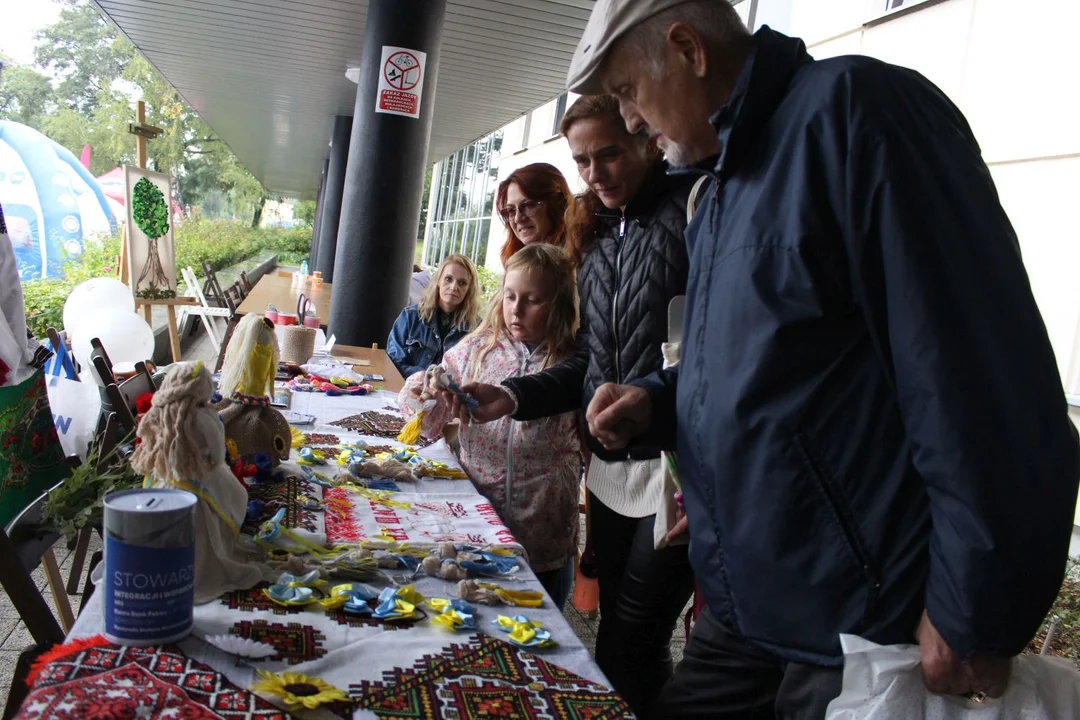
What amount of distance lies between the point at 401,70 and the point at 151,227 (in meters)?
3.24

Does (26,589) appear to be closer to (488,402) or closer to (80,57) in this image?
(488,402)

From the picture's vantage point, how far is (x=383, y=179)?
5.52 m

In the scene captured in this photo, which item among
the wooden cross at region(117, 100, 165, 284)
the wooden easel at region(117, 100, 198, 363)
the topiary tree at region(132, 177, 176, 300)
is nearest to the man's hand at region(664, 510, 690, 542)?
the wooden easel at region(117, 100, 198, 363)

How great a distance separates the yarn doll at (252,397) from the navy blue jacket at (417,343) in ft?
6.54

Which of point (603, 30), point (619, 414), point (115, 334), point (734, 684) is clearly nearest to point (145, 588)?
point (619, 414)

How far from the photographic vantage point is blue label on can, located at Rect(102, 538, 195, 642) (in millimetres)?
968

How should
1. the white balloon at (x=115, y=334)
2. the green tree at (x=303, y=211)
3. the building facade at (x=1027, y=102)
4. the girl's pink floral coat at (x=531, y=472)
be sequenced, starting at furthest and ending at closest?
the green tree at (x=303, y=211)
the white balloon at (x=115, y=334)
the building facade at (x=1027, y=102)
the girl's pink floral coat at (x=531, y=472)

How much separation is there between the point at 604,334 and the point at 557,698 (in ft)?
3.88

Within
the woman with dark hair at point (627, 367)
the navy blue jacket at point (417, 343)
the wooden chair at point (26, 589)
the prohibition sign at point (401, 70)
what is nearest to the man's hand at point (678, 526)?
the woman with dark hair at point (627, 367)

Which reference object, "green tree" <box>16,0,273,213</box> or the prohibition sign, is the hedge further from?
the prohibition sign

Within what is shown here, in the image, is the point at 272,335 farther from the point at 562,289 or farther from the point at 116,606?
the point at 116,606

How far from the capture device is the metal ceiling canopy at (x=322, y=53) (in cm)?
709

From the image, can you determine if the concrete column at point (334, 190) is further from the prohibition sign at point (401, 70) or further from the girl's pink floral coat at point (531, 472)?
the girl's pink floral coat at point (531, 472)

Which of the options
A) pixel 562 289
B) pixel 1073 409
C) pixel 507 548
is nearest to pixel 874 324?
pixel 507 548
